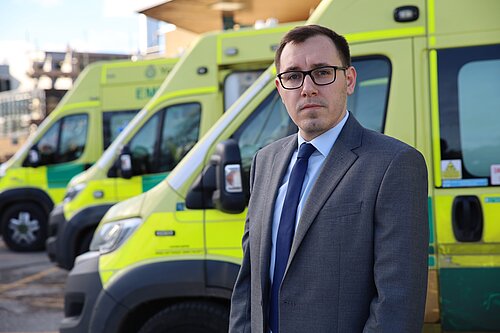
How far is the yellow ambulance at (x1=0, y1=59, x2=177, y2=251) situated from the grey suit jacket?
7.05 m

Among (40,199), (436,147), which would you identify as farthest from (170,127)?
(436,147)

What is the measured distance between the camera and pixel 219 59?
6668 millimetres

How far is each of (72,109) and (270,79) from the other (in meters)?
6.52

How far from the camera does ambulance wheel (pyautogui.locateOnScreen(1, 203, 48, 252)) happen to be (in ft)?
32.1

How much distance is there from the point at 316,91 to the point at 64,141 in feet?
26.5

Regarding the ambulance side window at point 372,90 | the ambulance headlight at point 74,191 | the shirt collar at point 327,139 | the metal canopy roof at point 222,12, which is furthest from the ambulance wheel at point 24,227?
the shirt collar at point 327,139

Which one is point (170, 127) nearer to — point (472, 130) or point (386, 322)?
point (472, 130)

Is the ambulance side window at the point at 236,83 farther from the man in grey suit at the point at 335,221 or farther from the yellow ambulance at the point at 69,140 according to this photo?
the man in grey suit at the point at 335,221

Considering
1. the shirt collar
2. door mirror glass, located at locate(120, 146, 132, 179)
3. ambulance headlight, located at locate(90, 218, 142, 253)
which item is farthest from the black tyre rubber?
the shirt collar

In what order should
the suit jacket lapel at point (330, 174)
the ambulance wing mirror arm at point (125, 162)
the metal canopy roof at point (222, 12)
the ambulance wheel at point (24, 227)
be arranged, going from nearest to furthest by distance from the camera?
1. the suit jacket lapel at point (330, 174)
2. the ambulance wing mirror arm at point (125, 162)
3. the ambulance wheel at point (24, 227)
4. the metal canopy roof at point (222, 12)

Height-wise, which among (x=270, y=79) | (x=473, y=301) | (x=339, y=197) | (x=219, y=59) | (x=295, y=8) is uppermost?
(x=295, y=8)

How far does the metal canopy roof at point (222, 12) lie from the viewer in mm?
11078

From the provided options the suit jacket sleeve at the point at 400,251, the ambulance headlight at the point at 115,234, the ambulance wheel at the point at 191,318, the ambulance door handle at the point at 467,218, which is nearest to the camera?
the suit jacket sleeve at the point at 400,251

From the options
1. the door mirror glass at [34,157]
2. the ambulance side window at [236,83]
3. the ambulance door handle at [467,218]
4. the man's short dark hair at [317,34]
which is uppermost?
the ambulance side window at [236,83]
